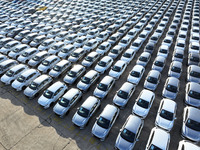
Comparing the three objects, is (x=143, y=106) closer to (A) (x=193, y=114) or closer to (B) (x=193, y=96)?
(A) (x=193, y=114)

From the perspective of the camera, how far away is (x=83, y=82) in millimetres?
15352

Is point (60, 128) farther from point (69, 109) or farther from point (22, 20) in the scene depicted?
point (22, 20)

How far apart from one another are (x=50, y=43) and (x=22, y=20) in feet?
47.4

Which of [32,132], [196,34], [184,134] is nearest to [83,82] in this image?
[32,132]

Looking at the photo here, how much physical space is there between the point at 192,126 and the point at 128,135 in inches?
215

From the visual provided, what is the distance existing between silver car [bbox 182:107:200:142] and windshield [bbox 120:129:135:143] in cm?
439

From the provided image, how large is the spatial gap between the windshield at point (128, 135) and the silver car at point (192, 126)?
4390mm

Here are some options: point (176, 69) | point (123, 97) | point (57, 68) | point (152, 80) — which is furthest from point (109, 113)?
point (176, 69)

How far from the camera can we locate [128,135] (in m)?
10.3

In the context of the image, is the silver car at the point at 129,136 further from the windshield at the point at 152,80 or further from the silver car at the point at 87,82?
the silver car at the point at 87,82

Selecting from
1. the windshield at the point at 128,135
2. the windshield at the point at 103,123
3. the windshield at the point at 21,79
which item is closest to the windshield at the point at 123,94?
the windshield at the point at 103,123

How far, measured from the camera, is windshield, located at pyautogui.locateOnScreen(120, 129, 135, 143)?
10.1m

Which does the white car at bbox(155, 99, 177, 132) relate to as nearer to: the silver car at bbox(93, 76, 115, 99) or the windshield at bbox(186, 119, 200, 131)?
the windshield at bbox(186, 119, 200, 131)

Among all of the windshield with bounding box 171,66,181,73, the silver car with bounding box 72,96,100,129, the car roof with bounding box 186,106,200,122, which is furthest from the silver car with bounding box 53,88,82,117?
the windshield with bounding box 171,66,181,73
